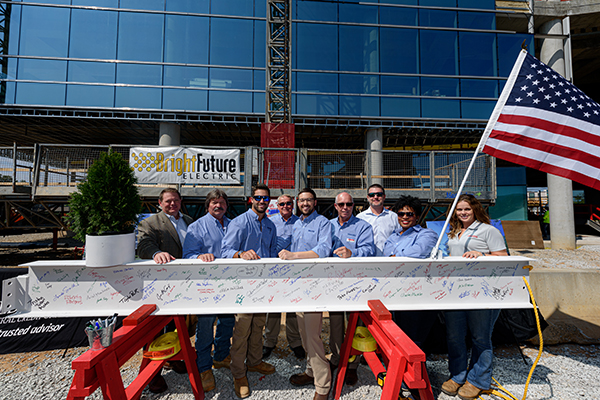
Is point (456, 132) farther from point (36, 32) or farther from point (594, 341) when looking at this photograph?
point (36, 32)

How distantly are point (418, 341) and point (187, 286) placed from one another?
2695 mm

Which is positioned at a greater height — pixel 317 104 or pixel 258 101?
pixel 258 101

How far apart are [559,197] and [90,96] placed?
24.7 meters

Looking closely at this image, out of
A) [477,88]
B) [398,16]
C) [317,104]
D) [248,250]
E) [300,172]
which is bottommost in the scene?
[248,250]

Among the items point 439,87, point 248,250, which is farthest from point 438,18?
point 248,250

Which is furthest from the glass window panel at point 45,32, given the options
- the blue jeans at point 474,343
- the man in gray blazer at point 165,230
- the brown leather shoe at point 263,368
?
the blue jeans at point 474,343

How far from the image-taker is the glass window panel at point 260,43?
13438mm

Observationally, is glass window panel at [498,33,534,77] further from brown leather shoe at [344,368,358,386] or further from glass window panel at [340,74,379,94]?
brown leather shoe at [344,368,358,386]

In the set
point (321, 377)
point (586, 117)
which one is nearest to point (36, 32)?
point (321, 377)

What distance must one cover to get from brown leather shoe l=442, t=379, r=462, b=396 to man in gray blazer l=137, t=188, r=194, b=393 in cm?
306

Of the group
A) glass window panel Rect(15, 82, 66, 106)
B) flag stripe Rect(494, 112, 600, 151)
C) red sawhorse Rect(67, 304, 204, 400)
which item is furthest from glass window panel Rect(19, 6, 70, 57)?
flag stripe Rect(494, 112, 600, 151)

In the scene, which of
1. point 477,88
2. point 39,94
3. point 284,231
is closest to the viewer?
point 284,231

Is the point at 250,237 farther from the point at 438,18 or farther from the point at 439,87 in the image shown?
the point at 438,18

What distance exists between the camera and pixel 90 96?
12.5m
